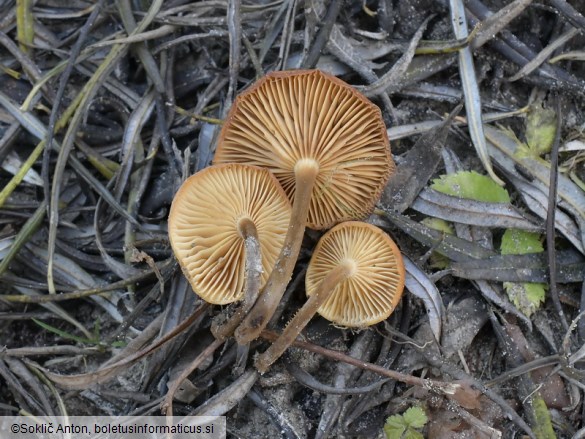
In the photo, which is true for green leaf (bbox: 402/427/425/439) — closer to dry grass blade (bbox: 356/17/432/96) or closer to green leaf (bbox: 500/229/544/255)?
green leaf (bbox: 500/229/544/255)

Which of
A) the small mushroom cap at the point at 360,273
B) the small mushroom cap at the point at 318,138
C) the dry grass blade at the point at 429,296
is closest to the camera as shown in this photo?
the small mushroom cap at the point at 318,138

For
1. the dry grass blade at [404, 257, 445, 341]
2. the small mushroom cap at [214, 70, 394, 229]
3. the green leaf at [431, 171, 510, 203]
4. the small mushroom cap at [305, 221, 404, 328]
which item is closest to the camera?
the small mushroom cap at [214, 70, 394, 229]

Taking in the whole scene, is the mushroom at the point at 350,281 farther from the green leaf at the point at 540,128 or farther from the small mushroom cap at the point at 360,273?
the green leaf at the point at 540,128

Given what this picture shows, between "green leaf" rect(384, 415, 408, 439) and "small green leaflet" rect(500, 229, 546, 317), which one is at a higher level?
"small green leaflet" rect(500, 229, 546, 317)

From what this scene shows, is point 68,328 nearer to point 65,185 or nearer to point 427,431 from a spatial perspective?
point 65,185

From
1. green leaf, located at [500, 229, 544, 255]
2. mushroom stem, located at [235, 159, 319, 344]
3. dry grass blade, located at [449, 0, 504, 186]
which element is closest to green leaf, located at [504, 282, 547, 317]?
green leaf, located at [500, 229, 544, 255]

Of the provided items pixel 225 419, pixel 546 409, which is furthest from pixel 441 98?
pixel 225 419

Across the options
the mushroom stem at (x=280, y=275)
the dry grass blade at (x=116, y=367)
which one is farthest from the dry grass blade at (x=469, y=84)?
the dry grass blade at (x=116, y=367)
